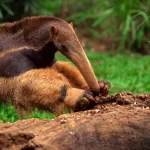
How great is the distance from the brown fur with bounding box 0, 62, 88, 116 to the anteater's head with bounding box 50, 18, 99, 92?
0.24 metres

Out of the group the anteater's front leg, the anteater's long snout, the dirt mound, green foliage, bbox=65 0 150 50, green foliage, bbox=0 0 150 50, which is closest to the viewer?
the dirt mound

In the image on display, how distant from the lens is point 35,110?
657 centimetres

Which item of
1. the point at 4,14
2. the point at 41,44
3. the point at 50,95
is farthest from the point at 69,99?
the point at 4,14

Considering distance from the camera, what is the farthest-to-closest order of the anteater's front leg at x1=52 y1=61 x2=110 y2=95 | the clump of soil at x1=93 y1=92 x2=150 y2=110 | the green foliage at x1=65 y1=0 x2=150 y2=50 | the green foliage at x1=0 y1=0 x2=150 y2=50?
the green foliage at x1=0 y1=0 x2=150 y2=50 < the green foliage at x1=65 y1=0 x2=150 y2=50 < the anteater's front leg at x1=52 y1=61 x2=110 y2=95 < the clump of soil at x1=93 y1=92 x2=150 y2=110

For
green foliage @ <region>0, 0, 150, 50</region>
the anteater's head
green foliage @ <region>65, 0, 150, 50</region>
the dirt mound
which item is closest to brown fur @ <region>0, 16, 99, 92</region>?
the anteater's head

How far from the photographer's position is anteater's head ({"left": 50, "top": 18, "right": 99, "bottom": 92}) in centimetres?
662

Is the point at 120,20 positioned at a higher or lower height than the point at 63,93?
lower

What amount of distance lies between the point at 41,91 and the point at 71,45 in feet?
2.17

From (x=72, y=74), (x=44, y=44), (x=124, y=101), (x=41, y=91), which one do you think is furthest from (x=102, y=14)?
(x=124, y=101)

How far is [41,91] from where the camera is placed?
21.1 ft

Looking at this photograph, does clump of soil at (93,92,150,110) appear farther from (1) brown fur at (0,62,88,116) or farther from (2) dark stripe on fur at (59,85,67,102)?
(2) dark stripe on fur at (59,85,67,102)

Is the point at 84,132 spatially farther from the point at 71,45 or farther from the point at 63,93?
the point at 71,45

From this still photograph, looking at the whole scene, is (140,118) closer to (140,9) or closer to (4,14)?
(140,9)

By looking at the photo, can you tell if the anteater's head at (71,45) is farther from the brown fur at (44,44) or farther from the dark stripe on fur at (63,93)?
the dark stripe on fur at (63,93)
